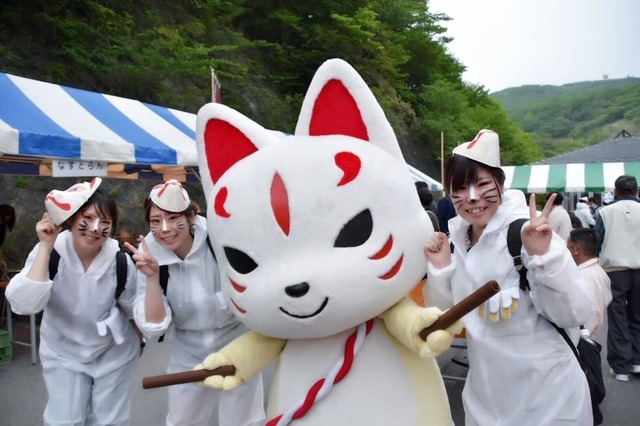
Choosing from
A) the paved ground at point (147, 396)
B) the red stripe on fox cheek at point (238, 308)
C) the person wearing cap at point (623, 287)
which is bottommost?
the paved ground at point (147, 396)

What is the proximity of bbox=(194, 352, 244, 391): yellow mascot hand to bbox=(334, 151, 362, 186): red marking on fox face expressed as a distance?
34.6 inches

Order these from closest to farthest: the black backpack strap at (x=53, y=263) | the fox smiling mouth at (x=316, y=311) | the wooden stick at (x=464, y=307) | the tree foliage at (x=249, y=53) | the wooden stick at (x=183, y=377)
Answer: the wooden stick at (x=464, y=307) → the wooden stick at (x=183, y=377) → the fox smiling mouth at (x=316, y=311) → the black backpack strap at (x=53, y=263) → the tree foliage at (x=249, y=53)

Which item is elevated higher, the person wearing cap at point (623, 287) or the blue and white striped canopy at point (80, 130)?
the blue and white striped canopy at point (80, 130)

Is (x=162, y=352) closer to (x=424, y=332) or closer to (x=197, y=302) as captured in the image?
(x=197, y=302)

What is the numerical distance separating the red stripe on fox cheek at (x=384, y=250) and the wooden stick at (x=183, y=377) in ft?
2.51

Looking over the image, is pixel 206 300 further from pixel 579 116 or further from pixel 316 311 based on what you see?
pixel 579 116

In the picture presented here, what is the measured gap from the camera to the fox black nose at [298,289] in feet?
6.56

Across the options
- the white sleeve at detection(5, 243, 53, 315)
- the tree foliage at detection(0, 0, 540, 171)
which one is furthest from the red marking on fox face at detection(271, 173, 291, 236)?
the tree foliage at detection(0, 0, 540, 171)

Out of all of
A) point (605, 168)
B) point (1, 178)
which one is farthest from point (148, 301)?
point (605, 168)

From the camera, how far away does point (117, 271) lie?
2928 mm

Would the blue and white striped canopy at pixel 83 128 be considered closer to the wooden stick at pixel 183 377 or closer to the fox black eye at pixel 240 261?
the fox black eye at pixel 240 261

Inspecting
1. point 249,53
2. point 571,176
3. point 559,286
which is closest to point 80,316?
point 559,286

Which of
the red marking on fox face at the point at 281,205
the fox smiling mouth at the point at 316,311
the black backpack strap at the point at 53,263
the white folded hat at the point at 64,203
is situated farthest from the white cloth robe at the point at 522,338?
the black backpack strap at the point at 53,263

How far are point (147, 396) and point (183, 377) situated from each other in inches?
118
